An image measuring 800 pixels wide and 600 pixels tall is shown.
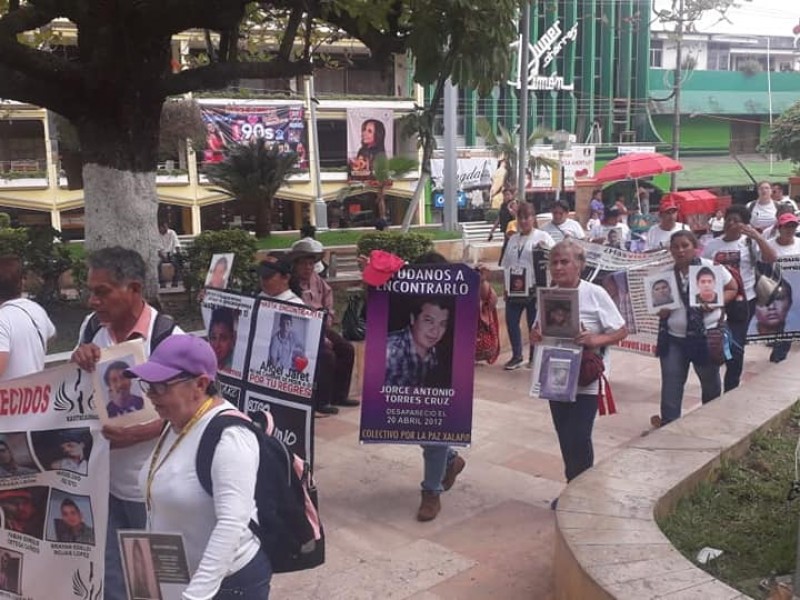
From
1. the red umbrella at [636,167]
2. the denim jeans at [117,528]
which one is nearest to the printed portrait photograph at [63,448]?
the denim jeans at [117,528]

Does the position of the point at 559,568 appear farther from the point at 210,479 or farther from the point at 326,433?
the point at 326,433

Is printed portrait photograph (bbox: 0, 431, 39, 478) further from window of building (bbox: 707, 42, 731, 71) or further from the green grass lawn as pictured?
window of building (bbox: 707, 42, 731, 71)

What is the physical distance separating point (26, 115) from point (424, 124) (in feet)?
89.6

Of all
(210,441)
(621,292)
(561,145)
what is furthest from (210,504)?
(561,145)

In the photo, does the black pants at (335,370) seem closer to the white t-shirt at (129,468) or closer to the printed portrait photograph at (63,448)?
the white t-shirt at (129,468)

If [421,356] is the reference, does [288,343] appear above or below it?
above

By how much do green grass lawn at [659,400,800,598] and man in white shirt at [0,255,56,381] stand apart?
2933 mm

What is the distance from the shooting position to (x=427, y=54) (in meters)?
6.62

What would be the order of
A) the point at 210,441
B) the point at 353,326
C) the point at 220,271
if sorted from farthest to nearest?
the point at 353,326 < the point at 220,271 < the point at 210,441

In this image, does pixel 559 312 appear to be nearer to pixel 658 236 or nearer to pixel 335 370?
pixel 335 370

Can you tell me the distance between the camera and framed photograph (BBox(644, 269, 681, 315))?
19.7 feet

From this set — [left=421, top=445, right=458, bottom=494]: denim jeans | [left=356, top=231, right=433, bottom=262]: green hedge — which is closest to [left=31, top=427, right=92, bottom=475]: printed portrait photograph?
[left=421, top=445, right=458, bottom=494]: denim jeans

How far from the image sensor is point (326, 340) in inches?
265

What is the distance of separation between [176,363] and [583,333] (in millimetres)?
2819
